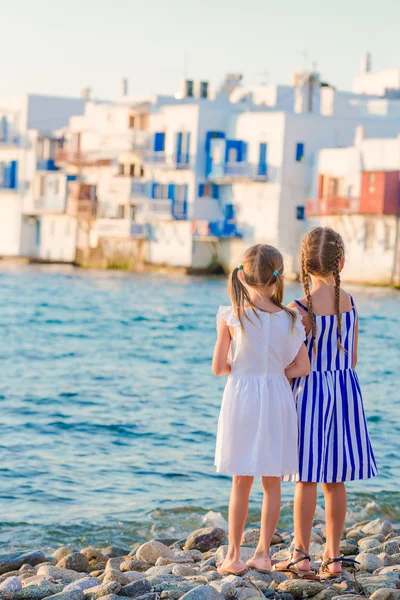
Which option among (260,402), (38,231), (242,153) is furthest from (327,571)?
(38,231)

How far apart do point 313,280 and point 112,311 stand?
28.5 meters

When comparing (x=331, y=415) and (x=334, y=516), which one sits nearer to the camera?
(x=331, y=415)

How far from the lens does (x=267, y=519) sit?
19.6 ft

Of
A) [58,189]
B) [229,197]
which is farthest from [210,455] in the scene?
[58,189]

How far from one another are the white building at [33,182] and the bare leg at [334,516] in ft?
195

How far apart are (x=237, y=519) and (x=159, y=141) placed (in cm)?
5405

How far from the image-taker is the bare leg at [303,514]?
19.4ft

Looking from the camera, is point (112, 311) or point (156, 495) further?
point (112, 311)

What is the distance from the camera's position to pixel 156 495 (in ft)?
34.0

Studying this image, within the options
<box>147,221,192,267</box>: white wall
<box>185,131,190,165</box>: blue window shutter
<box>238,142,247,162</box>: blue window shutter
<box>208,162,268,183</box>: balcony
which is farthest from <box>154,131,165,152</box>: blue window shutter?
<box>238,142,247,162</box>: blue window shutter

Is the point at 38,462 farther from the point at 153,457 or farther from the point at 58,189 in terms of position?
the point at 58,189

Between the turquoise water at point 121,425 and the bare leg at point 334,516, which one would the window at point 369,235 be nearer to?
the turquoise water at point 121,425

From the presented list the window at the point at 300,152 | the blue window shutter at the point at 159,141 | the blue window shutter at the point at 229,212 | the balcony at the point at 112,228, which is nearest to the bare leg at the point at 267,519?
the window at the point at 300,152

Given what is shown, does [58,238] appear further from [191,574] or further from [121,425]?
[191,574]
